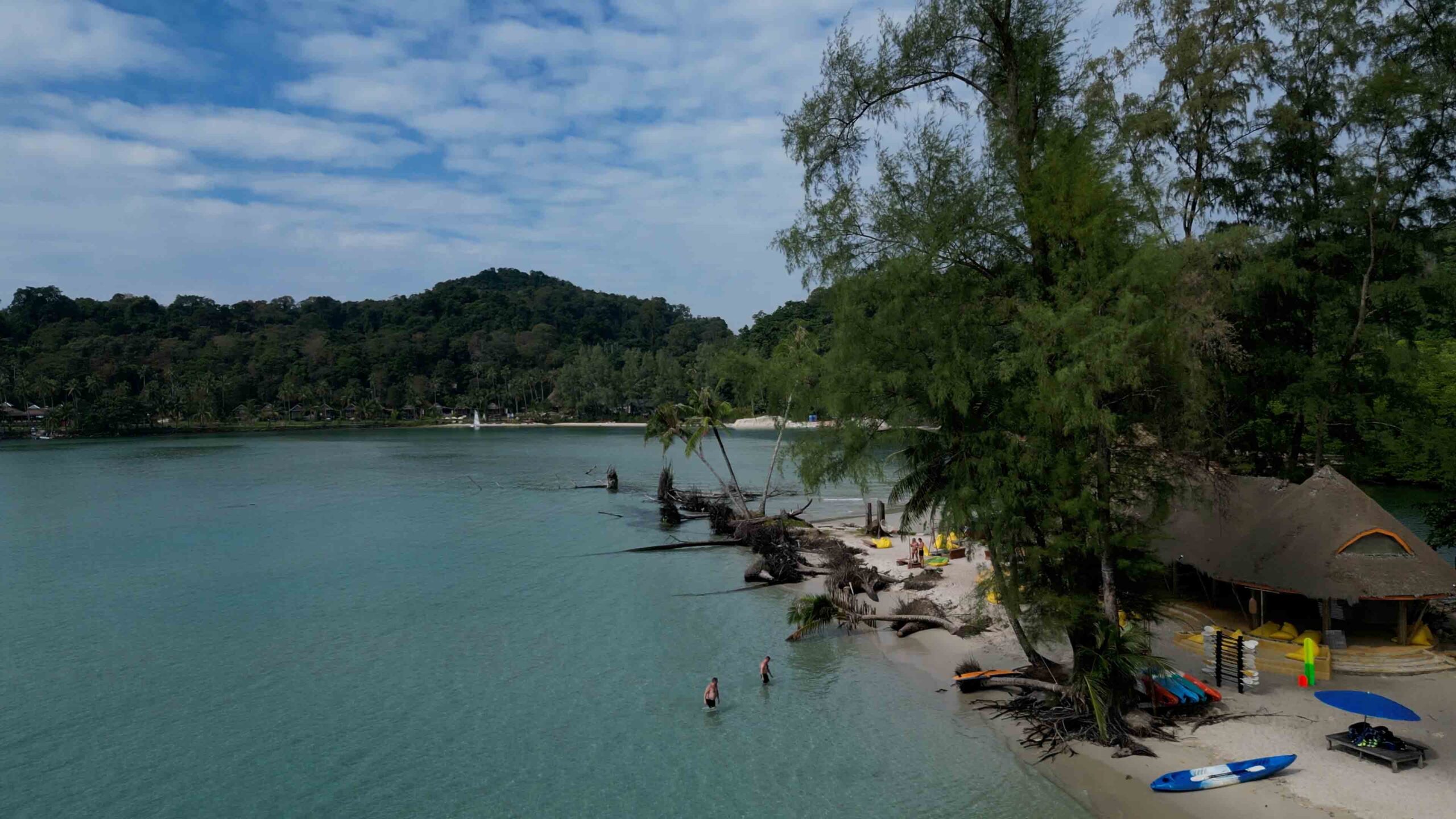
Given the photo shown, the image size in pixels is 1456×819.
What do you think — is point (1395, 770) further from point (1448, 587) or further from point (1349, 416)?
point (1349, 416)

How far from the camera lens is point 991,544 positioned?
13.4m

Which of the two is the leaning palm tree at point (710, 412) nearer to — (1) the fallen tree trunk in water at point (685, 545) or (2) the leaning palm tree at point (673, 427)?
(2) the leaning palm tree at point (673, 427)

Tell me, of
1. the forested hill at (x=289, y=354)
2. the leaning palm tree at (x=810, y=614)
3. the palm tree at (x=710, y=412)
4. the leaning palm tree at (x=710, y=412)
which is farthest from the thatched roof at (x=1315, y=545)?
the forested hill at (x=289, y=354)

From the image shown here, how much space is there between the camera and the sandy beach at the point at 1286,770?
34.7 feet

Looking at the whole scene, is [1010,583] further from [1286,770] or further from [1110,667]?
[1286,770]

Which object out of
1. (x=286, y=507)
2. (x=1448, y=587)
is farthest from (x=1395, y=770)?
(x=286, y=507)

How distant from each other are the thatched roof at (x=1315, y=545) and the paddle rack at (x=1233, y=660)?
5.09 ft

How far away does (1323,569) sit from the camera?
48.6ft

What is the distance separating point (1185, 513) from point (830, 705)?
9756 mm

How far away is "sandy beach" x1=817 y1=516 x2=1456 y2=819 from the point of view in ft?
34.7

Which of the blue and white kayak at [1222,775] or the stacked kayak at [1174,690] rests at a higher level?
the stacked kayak at [1174,690]

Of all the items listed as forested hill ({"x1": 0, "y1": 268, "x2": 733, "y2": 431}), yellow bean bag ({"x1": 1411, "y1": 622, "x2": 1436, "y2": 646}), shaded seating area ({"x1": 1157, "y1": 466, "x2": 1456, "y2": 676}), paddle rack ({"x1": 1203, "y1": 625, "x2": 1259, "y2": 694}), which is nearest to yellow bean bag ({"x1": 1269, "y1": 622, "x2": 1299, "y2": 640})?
shaded seating area ({"x1": 1157, "y1": 466, "x2": 1456, "y2": 676})

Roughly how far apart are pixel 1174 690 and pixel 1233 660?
1.85 meters

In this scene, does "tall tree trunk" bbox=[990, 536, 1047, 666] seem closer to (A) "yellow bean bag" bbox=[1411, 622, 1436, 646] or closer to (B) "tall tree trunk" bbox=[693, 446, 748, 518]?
(A) "yellow bean bag" bbox=[1411, 622, 1436, 646]
